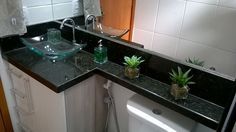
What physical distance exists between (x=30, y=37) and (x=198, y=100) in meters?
1.17

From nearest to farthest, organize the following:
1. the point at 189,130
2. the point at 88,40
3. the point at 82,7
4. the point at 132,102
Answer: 1. the point at 189,130
2. the point at 132,102
3. the point at 88,40
4. the point at 82,7

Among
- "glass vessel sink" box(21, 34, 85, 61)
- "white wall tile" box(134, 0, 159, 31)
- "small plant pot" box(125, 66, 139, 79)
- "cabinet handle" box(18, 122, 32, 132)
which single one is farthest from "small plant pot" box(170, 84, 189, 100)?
"cabinet handle" box(18, 122, 32, 132)

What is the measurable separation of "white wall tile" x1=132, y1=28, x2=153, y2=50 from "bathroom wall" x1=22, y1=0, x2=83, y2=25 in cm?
54

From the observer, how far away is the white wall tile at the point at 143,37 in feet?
3.75

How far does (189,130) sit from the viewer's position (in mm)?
956

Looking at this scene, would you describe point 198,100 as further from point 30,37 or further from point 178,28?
point 30,37

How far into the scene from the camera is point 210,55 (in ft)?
3.18

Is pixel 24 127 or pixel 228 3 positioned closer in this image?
pixel 228 3

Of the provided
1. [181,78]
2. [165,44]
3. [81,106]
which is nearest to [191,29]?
[165,44]

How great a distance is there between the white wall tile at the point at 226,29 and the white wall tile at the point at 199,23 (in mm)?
22

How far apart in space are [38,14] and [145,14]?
0.75 metres

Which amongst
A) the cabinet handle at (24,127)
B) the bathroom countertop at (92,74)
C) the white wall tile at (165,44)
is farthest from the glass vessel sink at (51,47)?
the cabinet handle at (24,127)

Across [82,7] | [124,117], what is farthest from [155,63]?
[82,7]

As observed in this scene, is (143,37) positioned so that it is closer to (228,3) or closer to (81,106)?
(228,3)
